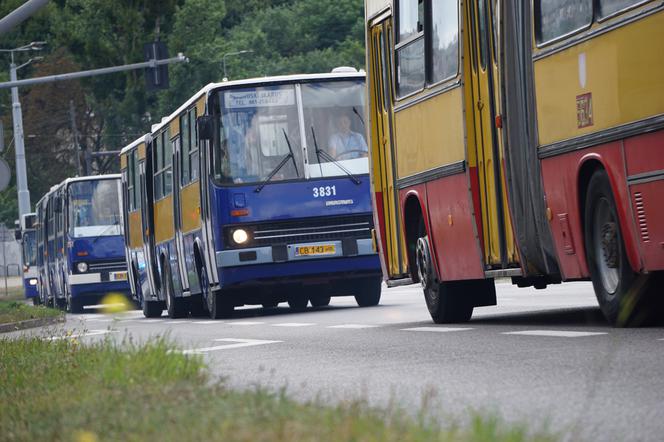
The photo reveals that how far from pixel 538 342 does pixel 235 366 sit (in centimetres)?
218

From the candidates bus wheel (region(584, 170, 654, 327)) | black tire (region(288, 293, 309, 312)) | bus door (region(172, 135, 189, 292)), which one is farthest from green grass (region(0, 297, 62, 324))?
bus wheel (region(584, 170, 654, 327))

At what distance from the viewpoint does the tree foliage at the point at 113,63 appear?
68.2 m

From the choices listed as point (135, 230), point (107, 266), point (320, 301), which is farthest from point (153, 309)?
point (107, 266)

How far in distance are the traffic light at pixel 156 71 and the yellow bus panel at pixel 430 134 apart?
20.4 m

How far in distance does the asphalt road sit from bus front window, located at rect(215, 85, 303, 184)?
440 cm

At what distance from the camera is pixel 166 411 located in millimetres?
7477

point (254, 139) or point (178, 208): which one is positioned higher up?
point (254, 139)

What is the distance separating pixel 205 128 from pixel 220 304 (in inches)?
105

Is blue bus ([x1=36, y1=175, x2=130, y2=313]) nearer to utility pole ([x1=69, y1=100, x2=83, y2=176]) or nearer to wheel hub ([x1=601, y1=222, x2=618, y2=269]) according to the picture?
utility pole ([x1=69, y1=100, x2=83, y2=176])

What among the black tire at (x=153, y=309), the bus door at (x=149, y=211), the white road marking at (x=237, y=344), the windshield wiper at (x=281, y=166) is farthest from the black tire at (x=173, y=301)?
the white road marking at (x=237, y=344)

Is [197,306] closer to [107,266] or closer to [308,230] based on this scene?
[308,230]

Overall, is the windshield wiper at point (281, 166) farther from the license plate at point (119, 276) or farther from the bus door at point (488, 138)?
the license plate at point (119, 276)

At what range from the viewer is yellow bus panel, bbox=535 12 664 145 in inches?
453

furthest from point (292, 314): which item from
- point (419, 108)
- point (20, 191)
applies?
point (20, 191)
